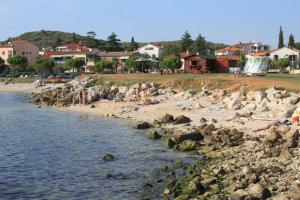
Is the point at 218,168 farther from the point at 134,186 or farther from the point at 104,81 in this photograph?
the point at 104,81

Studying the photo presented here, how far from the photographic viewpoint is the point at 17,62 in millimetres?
134000

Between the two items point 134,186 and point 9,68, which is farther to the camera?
point 9,68

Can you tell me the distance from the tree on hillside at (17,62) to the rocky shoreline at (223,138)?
262ft

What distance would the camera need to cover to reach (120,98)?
5881cm

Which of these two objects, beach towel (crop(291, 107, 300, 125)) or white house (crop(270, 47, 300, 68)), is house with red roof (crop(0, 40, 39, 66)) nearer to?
white house (crop(270, 47, 300, 68))

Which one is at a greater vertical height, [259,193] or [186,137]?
[259,193]

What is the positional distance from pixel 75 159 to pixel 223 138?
808 centimetres

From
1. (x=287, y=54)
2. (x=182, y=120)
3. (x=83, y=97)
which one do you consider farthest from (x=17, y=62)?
(x=182, y=120)

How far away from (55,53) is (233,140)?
419 feet

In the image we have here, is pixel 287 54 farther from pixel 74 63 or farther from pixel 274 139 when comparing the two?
pixel 274 139

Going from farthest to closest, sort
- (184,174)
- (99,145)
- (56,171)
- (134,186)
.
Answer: (99,145), (56,171), (184,174), (134,186)

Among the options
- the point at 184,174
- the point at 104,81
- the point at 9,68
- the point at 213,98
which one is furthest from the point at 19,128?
the point at 9,68

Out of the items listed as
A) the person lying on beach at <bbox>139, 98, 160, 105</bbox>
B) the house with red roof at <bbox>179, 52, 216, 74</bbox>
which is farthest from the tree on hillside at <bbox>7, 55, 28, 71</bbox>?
the person lying on beach at <bbox>139, 98, 160, 105</bbox>

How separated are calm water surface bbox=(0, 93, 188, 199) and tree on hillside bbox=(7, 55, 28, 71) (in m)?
90.4
